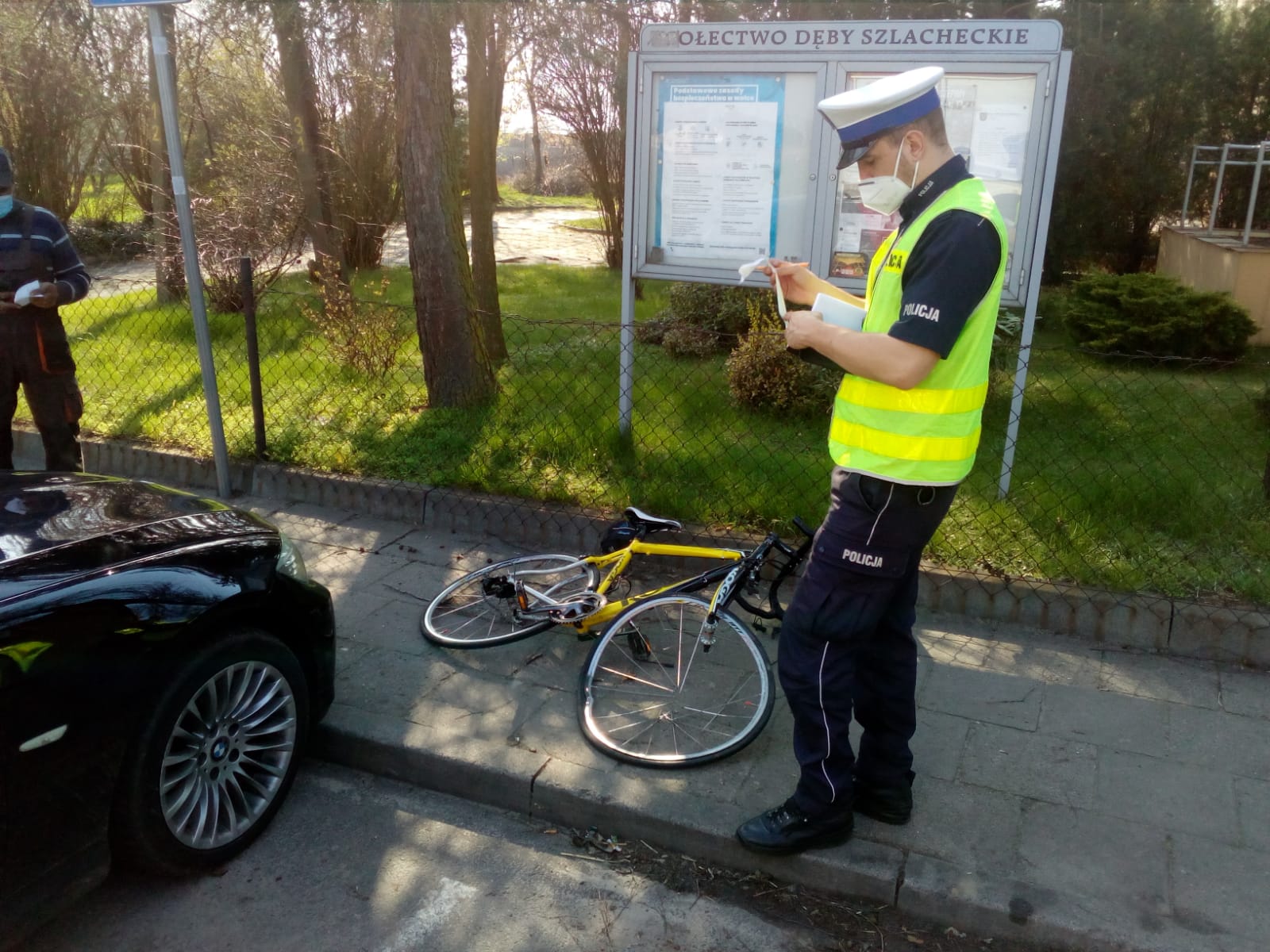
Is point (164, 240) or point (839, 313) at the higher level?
point (839, 313)

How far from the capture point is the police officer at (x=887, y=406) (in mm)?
2676

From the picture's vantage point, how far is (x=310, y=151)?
12.6 meters

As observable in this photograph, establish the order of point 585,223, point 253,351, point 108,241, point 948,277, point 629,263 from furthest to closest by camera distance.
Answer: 1. point 585,223
2. point 108,241
3. point 253,351
4. point 629,263
5. point 948,277

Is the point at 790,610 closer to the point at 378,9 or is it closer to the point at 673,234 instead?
the point at 673,234

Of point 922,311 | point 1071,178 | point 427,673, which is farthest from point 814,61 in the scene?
point 1071,178

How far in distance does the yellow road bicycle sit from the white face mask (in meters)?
1.35

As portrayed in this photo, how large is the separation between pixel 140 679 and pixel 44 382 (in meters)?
3.06

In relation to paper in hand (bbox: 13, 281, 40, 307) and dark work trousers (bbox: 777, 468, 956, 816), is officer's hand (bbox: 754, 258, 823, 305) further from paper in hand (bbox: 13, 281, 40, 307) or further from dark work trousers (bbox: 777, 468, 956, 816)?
paper in hand (bbox: 13, 281, 40, 307)

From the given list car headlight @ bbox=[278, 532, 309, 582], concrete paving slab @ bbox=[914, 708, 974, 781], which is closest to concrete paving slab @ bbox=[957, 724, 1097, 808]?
concrete paving slab @ bbox=[914, 708, 974, 781]

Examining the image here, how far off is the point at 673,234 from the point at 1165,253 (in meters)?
9.39

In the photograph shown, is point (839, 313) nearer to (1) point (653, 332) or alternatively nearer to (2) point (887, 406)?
(2) point (887, 406)

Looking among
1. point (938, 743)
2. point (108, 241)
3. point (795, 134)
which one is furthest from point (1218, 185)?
point (108, 241)

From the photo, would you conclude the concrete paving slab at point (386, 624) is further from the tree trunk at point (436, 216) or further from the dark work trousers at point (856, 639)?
the tree trunk at point (436, 216)

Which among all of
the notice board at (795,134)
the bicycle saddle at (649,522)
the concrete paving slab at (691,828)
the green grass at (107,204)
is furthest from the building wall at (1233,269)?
the green grass at (107,204)
